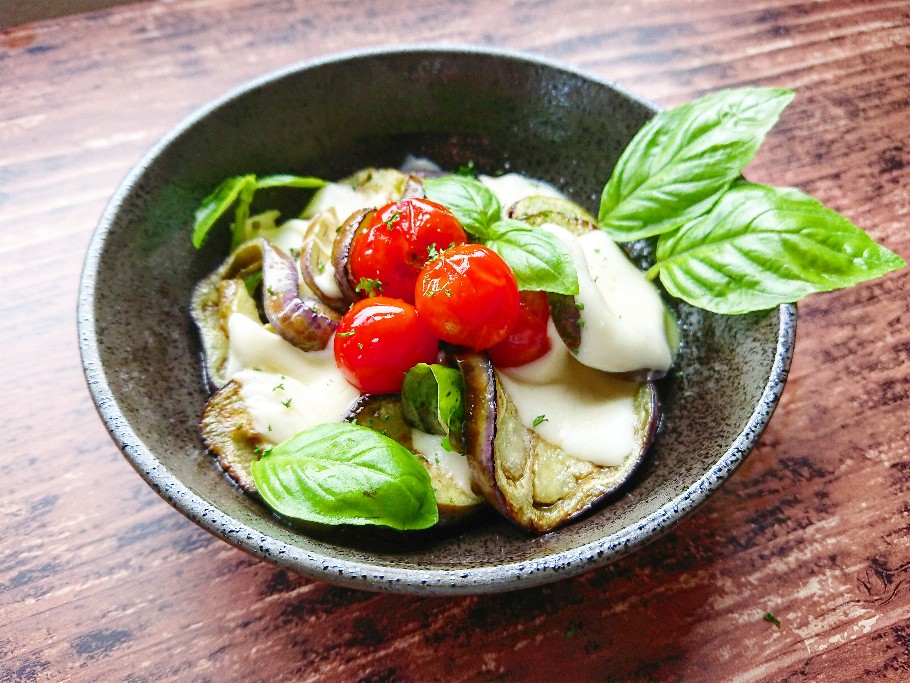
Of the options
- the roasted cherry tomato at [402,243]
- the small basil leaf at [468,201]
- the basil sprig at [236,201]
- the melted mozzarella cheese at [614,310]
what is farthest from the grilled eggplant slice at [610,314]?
the basil sprig at [236,201]

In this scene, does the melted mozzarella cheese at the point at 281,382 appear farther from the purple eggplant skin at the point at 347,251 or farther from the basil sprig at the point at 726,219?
the basil sprig at the point at 726,219

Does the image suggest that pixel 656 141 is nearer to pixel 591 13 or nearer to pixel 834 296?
pixel 834 296

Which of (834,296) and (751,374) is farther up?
(751,374)

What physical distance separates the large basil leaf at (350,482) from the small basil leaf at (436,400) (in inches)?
3.9

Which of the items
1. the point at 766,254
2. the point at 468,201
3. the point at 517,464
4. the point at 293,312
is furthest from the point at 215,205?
the point at 766,254

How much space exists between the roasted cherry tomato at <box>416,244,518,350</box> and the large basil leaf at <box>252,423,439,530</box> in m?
0.24

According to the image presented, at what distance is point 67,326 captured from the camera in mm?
1759

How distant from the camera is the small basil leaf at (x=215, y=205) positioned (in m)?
1.62

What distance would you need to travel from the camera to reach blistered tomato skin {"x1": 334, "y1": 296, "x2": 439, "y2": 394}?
4.39ft

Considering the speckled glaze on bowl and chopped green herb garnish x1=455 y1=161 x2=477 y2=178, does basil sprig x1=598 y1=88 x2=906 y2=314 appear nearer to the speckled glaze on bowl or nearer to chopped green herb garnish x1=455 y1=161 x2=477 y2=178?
the speckled glaze on bowl

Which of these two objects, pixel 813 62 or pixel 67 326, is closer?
pixel 67 326

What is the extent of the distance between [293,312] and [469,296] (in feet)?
1.34

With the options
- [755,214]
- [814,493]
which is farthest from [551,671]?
[755,214]

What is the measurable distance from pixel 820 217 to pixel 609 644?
86cm
